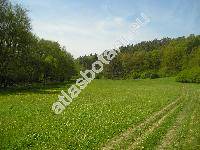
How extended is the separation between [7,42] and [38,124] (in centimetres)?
4686

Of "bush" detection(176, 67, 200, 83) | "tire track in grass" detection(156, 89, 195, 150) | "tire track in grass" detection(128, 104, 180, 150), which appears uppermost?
"bush" detection(176, 67, 200, 83)

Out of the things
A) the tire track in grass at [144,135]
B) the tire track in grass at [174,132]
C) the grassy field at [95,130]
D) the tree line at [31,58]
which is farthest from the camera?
the tree line at [31,58]

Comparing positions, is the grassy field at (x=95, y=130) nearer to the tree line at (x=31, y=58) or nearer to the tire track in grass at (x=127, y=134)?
the tire track in grass at (x=127, y=134)

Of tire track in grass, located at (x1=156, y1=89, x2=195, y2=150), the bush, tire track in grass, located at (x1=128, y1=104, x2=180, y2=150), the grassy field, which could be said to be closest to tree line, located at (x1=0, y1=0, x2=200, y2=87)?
the bush

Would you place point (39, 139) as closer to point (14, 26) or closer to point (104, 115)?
point (104, 115)

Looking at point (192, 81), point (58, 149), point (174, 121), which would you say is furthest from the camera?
point (192, 81)

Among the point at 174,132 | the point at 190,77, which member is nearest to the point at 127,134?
the point at 174,132

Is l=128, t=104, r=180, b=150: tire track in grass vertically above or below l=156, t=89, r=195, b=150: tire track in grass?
above

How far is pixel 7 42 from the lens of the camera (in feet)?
229

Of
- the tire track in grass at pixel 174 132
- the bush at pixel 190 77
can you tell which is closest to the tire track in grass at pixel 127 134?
the tire track in grass at pixel 174 132

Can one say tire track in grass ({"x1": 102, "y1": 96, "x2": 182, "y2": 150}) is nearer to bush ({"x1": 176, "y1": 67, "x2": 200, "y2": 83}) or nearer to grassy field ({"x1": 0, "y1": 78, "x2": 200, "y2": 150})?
grassy field ({"x1": 0, "y1": 78, "x2": 200, "y2": 150})

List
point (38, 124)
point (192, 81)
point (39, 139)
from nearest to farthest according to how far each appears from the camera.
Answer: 1. point (39, 139)
2. point (38, 124)
3. point (192, 81)

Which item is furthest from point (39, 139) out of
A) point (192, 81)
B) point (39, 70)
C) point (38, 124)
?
point (192, 81)

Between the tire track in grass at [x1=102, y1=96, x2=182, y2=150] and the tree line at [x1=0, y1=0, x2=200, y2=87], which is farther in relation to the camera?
the tree line at [x1=0, y1=0, x2=200, y2=87]
